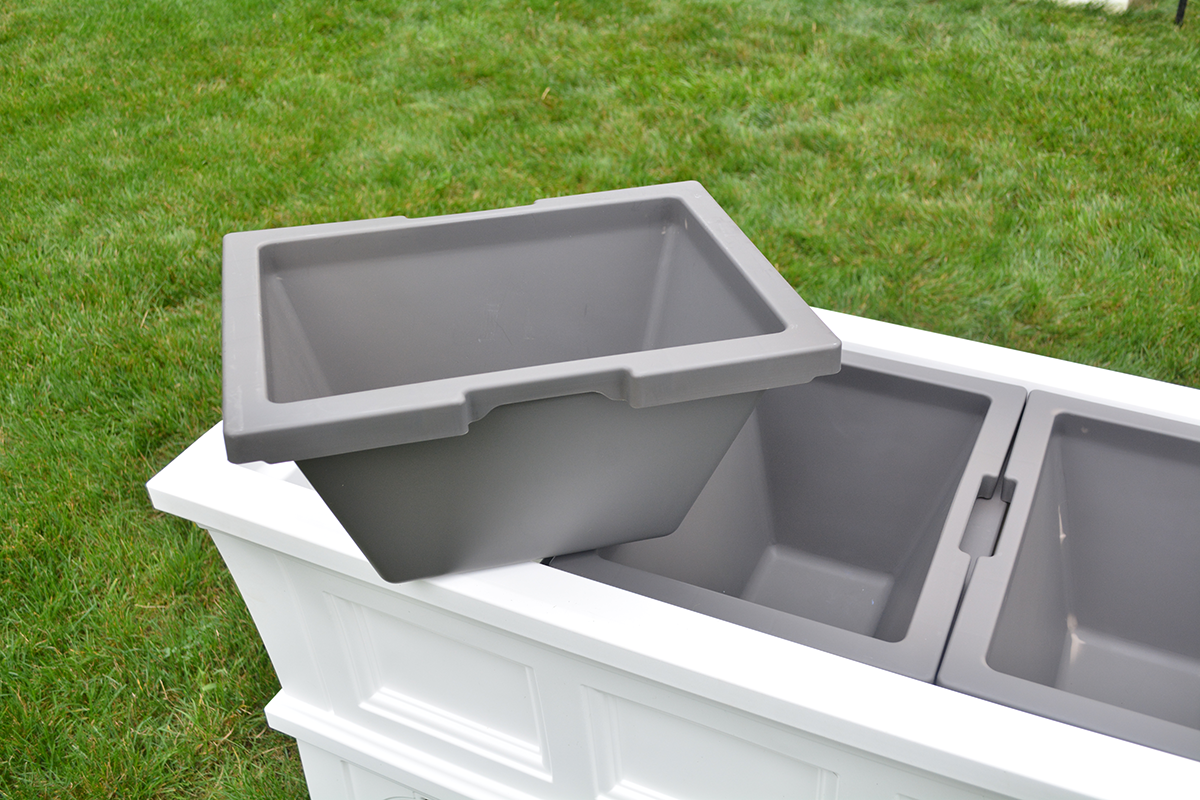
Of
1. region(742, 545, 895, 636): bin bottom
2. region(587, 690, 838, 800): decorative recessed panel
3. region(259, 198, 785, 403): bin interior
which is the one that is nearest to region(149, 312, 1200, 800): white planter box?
region(587, 690, 838, 800): decorative recessed panel

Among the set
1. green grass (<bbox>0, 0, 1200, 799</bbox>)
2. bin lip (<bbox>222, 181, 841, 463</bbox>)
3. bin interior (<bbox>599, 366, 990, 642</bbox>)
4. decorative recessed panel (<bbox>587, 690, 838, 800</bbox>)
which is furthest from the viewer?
green grass (<bbox>0, 0, 1200, 799</bbox>)

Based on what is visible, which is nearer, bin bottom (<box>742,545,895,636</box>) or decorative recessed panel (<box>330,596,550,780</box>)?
decorative recessed panel (<box>330,596,550,780</box>)

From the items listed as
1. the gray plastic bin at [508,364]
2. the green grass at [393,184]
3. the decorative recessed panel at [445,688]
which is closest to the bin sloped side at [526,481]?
the gray plastic bin at [508,364]

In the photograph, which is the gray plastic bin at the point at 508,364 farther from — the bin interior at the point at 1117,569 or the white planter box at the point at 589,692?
the bin interior at the point at 1117,569

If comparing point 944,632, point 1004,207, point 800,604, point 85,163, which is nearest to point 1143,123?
point 1004,207

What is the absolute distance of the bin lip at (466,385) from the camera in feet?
2.27

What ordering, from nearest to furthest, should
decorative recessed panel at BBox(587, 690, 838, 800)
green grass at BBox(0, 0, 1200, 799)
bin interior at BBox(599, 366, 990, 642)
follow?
decorative recessed panel at BBox(587, 690, 838, 800) → bin interior at BBox(599, 366, 990, 642) → green grass at BBox(0, 0, 1200, 799)

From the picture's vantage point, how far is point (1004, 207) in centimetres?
232

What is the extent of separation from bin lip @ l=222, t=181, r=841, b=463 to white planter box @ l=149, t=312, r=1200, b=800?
0.62ft

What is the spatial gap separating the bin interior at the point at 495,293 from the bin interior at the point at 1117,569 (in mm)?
394

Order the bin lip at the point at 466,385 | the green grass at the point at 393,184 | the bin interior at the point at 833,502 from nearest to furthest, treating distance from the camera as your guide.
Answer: the bin lip at the point at 466,385 < the bin interior at the point at 833,502 < the green grass at the point at 393,184

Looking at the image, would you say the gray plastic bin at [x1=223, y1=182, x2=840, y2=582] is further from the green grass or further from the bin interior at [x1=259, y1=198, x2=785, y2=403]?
the green grass

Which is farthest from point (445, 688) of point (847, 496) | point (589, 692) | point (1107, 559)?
point (1107, 559)

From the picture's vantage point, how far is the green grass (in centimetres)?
145
